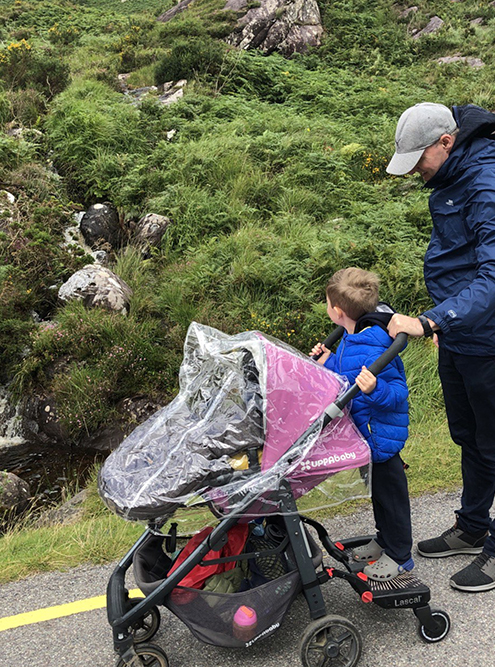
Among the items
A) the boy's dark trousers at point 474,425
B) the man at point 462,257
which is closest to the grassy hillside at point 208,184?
the boy's dark trousers at point 474,425

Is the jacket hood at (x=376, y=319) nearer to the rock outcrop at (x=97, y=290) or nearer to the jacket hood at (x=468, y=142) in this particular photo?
the jacket hood at (x=468, y=142)

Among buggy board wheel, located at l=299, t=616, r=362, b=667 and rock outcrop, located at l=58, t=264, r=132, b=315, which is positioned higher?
buggy board wheel, located at l=299, t=616, r=362, b=667

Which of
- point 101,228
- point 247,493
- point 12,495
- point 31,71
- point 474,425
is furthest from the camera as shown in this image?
point 31,71

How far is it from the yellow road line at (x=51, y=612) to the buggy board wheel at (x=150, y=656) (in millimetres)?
592

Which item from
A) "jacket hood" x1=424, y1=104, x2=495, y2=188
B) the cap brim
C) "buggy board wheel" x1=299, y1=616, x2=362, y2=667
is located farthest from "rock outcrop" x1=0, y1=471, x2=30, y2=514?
"jacket hood" x1=424, y1=104, x2=495, y2=188

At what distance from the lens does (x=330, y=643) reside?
2594 millimetres

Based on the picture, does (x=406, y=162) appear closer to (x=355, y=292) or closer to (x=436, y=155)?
(x=436, y=155)

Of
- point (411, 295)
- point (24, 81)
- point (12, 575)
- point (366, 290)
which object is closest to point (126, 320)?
point (411, 295)

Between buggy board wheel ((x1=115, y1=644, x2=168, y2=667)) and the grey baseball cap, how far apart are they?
2.41 metres

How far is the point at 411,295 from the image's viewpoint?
7.26 m

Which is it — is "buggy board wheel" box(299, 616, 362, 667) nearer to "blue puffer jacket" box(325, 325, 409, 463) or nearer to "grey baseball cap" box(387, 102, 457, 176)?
"blue puffer jacket" box(325, 325, 409, 463)

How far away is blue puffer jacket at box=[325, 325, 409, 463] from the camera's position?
278 cm

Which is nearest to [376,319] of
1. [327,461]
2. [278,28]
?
[327,461]

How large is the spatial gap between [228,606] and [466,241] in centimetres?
202
